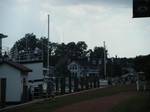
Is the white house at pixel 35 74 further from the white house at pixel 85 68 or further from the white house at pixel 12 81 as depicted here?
the white house at pixel 85 68

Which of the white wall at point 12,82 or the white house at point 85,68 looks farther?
the white house at point 85,68

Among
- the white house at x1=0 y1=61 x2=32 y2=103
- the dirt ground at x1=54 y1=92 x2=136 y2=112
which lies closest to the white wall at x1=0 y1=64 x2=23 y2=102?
the white house at x1=0 y1=61 x2=32 y2=103

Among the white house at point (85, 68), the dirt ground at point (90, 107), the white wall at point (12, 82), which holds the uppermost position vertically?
the white house at point (85, 68)

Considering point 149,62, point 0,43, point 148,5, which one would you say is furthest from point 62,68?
point 148,5

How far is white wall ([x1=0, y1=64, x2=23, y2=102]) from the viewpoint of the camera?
43688mm

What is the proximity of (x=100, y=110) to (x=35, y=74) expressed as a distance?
77.9ft

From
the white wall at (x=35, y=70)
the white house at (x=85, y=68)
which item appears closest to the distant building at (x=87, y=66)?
the white house at (x=85, y=68)

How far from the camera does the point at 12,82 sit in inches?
1735

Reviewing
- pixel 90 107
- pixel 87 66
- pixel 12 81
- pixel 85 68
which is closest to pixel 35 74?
pixel 12 81

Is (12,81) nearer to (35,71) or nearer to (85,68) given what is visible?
(35,71)

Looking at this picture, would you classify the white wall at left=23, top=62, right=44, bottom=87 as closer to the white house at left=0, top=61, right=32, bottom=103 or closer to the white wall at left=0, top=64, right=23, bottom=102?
the white house at left=0, top=61, right=32, bottom=103

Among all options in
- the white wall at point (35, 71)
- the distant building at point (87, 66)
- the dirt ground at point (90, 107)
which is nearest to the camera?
the dirt ground at point (90, 107)

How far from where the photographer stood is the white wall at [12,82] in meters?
43.7

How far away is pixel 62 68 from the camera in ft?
419
